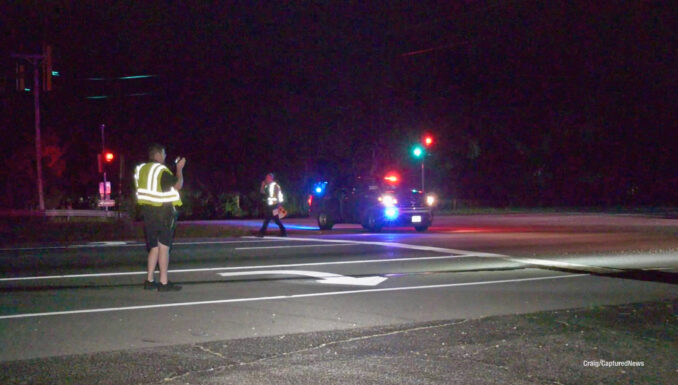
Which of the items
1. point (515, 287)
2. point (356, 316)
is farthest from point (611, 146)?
point (356, 316)

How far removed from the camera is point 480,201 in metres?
51.1

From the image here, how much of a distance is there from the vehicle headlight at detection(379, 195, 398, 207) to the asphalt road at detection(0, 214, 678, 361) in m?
3.95

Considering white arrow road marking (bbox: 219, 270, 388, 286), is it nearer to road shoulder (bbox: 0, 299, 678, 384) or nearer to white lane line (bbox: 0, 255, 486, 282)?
white lane line (bbox: 0, 255, 486, 282)

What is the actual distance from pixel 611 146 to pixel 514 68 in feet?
32.7

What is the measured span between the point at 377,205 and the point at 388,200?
14.9 inches

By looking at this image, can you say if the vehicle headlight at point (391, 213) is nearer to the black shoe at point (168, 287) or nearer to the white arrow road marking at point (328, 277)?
the white arrow road marking at point (328, 277)

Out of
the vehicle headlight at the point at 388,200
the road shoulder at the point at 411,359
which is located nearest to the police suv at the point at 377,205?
the vehicle headlight at the point at 388,200

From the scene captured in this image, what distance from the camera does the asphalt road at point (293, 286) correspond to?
8.41 metres

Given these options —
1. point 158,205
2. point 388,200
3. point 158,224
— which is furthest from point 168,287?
point 388,200

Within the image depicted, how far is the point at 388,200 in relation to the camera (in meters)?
23.6

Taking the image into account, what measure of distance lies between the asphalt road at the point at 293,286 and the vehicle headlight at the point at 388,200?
12.9ft

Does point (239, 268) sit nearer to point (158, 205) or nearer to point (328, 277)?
point (328, 277)

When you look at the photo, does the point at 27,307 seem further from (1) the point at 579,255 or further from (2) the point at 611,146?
(2) the point at 611,146

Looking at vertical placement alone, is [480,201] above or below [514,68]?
below
